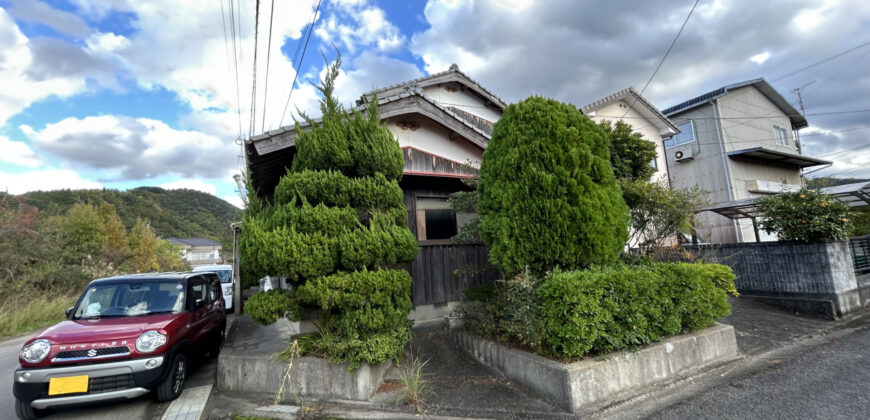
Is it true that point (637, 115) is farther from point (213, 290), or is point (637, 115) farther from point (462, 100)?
point (213, 290)

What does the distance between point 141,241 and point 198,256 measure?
29122mm

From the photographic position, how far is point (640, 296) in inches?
148

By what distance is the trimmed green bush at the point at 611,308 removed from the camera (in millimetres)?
3416

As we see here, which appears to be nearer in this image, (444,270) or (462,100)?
(444,270)

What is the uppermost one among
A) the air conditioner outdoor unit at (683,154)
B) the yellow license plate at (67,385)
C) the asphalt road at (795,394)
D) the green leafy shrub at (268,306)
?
the air conditioner outdoor unit at (683,154)

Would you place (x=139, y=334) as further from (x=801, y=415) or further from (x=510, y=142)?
(x=801, y=415)

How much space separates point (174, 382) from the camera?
3.98 m

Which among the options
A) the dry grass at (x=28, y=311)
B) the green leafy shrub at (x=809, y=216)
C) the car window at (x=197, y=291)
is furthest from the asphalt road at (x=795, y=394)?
the dry grass at (x=28, y=311)

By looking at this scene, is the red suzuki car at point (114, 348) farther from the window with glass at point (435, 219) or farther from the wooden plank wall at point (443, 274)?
the window with glass at point (435, 219)

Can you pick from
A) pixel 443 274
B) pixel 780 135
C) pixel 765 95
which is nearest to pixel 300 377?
pixel 443 274

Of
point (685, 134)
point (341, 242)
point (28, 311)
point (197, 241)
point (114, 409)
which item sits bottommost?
point (114, 409)

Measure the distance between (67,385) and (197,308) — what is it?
62.5 inches

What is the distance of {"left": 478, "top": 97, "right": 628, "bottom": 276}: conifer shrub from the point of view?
390cm

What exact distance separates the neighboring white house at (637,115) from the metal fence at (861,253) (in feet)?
18.4
